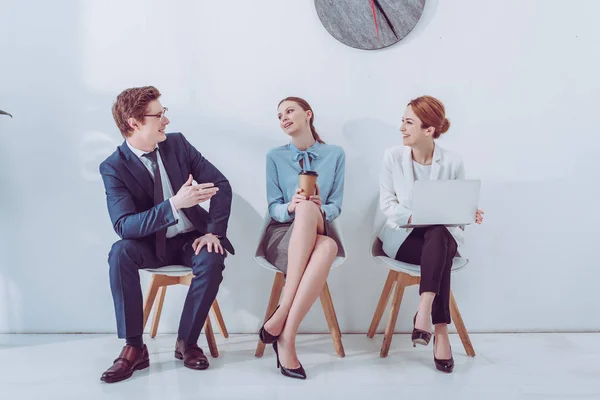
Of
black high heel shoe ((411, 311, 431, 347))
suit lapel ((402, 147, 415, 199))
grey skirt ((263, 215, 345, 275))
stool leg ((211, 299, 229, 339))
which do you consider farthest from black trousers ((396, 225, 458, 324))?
stool leg ((211, 299, 229, 339))

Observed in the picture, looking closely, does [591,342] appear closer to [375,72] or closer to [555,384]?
[555,384]

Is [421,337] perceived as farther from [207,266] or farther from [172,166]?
[172,166]

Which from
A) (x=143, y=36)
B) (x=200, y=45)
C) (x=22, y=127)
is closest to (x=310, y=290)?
(x=200, y=45)

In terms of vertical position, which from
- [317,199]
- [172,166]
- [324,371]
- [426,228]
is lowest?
[324,371]

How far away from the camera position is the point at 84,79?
264 centimetres

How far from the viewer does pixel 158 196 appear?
7.20 ft

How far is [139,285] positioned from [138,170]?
1.56 ft

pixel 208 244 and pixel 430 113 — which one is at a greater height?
pixel 430 113

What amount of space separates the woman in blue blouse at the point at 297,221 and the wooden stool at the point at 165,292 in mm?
339

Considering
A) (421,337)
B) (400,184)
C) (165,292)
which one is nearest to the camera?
(421,337)

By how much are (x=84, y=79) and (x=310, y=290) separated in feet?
5.28

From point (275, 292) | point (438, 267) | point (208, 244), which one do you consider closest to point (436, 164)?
point (438, 267)

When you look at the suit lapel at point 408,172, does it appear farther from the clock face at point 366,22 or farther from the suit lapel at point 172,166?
the suit lapel at point 172,166

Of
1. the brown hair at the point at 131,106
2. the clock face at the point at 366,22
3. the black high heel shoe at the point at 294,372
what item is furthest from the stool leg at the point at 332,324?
the clock face at the point at 366,22
